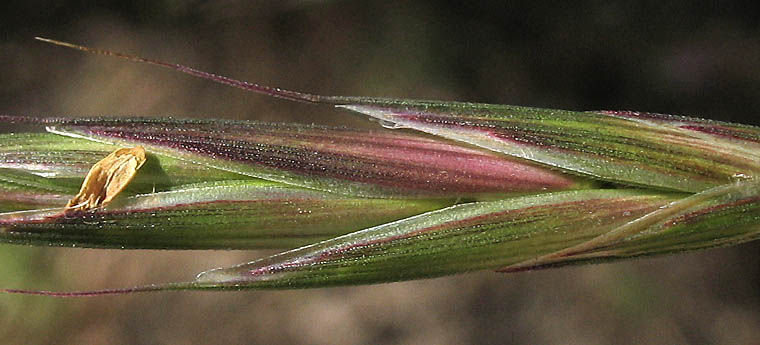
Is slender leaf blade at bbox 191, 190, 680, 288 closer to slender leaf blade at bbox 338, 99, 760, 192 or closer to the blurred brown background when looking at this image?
slender leaf blade at bbox 338, 99, 760, 192

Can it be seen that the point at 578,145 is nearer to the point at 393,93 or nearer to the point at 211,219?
the point at 211,219

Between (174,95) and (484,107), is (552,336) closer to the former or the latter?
(174,95)

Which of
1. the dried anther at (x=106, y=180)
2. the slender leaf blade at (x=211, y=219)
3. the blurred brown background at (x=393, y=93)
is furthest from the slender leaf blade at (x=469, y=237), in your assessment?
the blurred brown background at (x=393, y=93)

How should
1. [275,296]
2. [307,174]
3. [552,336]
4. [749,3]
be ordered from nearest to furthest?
[307,174], [749,3], [552,336], [275,296]

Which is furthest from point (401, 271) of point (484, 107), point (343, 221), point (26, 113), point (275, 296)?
point (26, 113)

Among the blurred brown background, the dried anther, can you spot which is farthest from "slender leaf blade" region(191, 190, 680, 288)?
the blurred brown background

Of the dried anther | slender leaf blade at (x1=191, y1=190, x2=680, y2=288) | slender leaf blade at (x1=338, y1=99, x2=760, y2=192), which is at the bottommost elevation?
slender leaf blade at (x1=191, y1=190, x2=680, y2=288)
